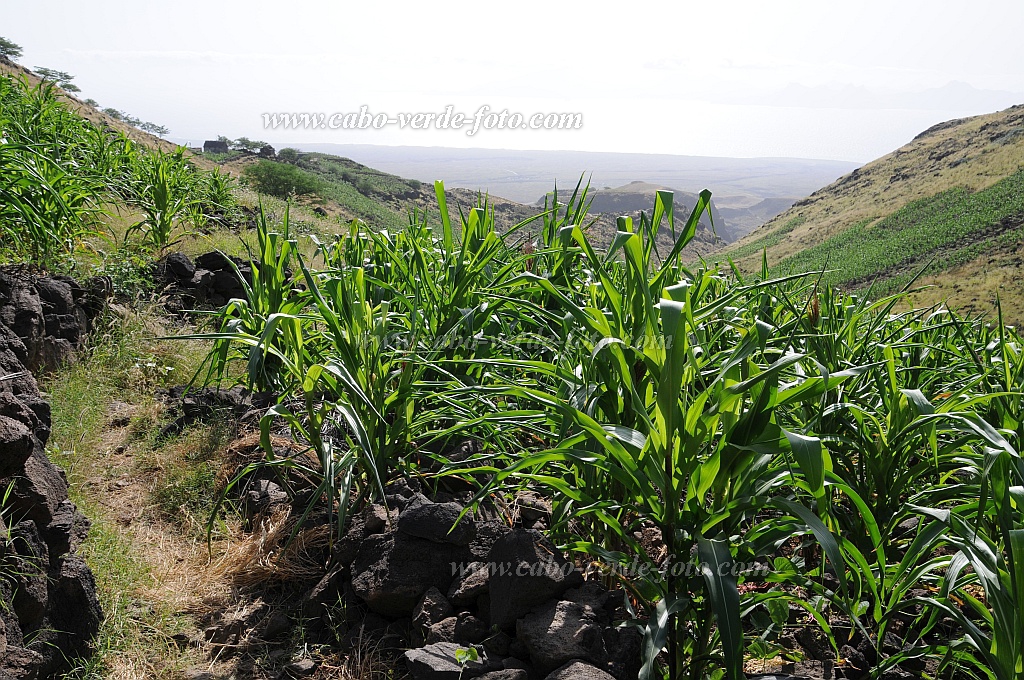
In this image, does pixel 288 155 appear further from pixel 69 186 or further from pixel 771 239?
pixel 771 239

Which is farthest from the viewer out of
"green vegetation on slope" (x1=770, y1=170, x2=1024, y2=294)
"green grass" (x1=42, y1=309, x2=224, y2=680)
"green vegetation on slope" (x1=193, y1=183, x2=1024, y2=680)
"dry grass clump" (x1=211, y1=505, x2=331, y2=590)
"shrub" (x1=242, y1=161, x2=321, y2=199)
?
"green vegetation on slope" (x1=770, y1=170, x2=1024, y2=294)

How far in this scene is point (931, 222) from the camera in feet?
112

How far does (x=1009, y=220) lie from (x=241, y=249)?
34.9m

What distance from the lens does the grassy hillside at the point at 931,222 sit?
992 inches

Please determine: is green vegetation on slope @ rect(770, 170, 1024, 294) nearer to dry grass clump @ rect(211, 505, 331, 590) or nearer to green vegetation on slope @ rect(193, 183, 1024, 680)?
green vegetation on slope @ rect(193, 183, 1024, 680)

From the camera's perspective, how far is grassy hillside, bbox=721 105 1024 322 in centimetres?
2520

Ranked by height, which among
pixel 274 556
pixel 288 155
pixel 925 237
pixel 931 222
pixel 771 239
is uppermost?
pixel 288 155

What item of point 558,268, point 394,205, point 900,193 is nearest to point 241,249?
point 558,268

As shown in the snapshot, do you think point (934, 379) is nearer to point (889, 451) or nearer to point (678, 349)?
point (889, 451)

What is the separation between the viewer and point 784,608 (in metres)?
1.29

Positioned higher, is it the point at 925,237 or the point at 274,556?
the point at 925,237

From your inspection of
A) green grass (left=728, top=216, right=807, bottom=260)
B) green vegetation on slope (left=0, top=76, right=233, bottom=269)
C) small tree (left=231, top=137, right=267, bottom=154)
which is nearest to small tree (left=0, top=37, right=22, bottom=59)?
small tree (left=231, top=137, right=267, bottom=154)

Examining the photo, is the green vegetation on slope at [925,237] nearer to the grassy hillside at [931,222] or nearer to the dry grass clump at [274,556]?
the grassy hillside at [931,222]

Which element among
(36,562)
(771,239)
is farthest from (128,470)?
(771,239)
